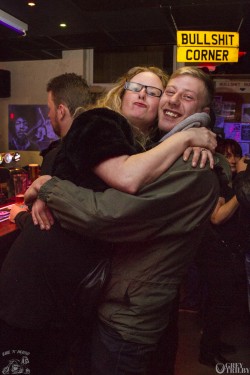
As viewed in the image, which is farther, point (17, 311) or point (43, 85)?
point (43, 85)

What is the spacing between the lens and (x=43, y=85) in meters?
8.36

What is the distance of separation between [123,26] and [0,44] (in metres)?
2.50

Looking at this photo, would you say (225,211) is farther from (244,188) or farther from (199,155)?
(199,155)

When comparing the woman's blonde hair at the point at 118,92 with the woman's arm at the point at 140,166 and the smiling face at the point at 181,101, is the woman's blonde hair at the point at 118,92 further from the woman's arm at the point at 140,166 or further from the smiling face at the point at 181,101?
the woman's arm at the point at 140,166

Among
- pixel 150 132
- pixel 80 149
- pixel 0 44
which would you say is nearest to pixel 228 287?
pixel 150 132

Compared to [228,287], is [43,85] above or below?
above

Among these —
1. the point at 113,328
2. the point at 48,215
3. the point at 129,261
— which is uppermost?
the point at 48,215

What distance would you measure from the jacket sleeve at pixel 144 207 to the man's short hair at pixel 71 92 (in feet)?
4.84

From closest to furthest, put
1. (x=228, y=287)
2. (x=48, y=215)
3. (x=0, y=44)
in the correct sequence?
(x=48, y=215), (x=228, y=287), (x=0, y=44)

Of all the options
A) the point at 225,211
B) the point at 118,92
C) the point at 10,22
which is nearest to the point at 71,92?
the point at 118,92

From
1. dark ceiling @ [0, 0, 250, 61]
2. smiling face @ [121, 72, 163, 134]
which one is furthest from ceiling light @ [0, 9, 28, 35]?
smiling face @ [121, 72, 163, 134]

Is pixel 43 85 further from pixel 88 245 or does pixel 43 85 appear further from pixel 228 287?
pixel 88 245

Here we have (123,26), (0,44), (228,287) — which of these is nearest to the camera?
(228,287)

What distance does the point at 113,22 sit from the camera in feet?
20.1
